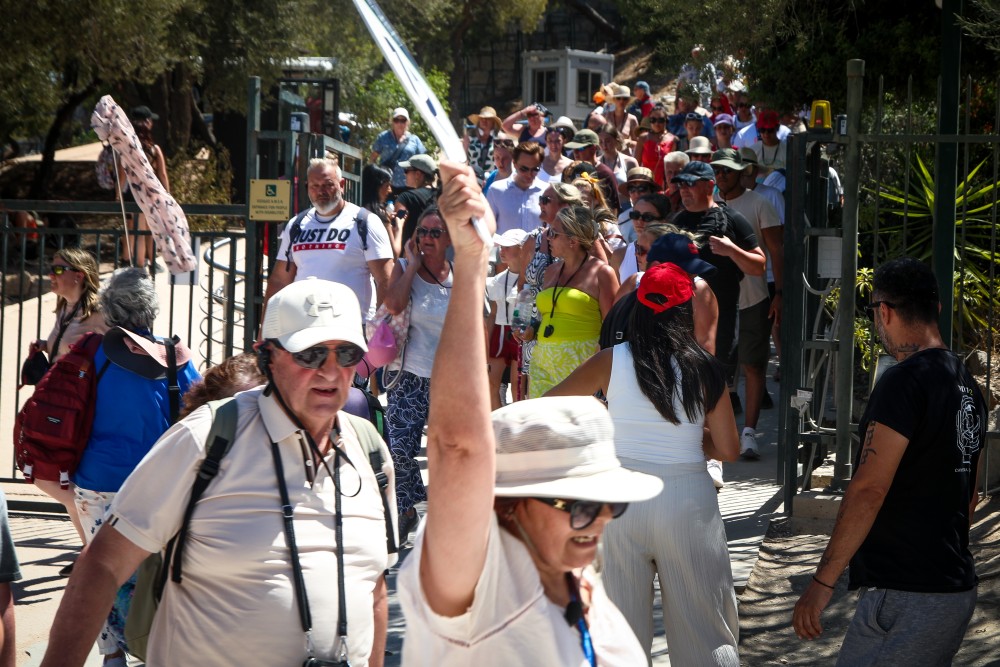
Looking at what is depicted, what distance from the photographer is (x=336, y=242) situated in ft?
26.2

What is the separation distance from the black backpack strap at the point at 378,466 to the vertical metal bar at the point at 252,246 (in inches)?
192

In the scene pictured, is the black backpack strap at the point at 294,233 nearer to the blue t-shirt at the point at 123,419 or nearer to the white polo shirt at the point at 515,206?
the blue t-shirt at the point at 123,419

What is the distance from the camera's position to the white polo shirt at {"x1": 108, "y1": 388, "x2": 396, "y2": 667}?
120 inches

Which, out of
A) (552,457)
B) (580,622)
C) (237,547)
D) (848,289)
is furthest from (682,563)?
(848,289)

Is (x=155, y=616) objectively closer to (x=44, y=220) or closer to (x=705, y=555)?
(x=705, y=555)

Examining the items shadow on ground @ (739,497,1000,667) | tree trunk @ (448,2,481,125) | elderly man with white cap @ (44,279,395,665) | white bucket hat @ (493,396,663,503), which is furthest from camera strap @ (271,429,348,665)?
tree trunk @ (448,2,481,125)

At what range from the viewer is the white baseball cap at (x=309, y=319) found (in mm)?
3287

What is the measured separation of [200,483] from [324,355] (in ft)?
1.57

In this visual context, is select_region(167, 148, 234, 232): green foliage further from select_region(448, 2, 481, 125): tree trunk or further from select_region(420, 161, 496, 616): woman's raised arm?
select_region(448, 2, 481, 125): tree trunk

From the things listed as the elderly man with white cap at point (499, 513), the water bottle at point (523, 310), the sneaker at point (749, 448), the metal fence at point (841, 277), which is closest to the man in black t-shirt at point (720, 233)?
the metal fence at point (841, 277)

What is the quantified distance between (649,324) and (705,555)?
84 centimetres

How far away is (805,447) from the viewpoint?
24.2 feet

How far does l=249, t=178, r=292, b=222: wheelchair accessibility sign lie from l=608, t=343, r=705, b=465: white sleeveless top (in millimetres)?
4506

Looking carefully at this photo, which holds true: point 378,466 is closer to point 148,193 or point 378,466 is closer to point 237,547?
point 237,547
